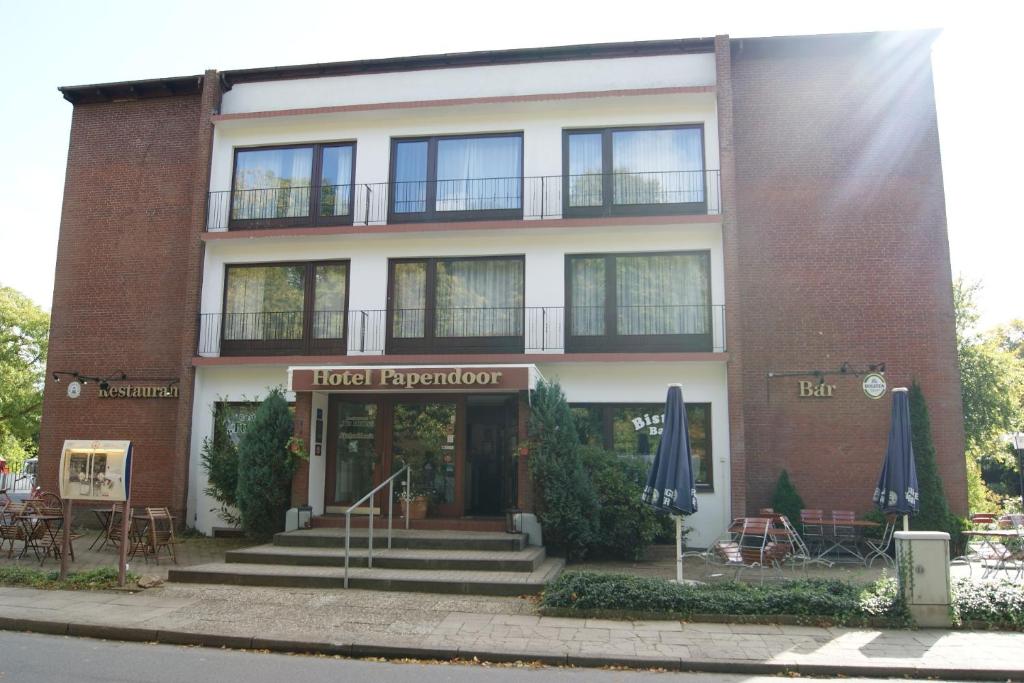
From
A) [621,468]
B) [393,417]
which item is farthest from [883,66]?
[393,417]

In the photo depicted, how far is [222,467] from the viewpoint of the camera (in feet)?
51.1

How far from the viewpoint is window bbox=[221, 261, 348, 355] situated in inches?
656

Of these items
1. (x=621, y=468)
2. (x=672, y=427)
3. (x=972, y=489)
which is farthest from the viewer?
(x=972, y=489)

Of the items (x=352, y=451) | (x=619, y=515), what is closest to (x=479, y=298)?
(x=352, y=451)

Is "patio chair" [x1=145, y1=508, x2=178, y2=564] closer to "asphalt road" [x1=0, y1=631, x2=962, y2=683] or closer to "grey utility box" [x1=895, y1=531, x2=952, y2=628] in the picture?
"asphalt road" [x1=0, y1=631, x2=962, y2=683]

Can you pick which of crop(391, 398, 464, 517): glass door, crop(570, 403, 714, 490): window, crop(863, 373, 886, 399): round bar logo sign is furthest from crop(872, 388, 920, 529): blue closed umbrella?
crop(391, 398, 464, 517): glass door

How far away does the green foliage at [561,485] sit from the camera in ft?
42.4

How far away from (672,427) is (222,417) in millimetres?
10251

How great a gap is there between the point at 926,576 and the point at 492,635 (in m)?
4.81

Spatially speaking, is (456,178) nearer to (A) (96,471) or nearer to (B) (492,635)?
(A) (96,471)

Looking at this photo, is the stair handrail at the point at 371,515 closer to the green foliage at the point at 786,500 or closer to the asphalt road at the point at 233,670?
the asphalt road at the point at 233,670

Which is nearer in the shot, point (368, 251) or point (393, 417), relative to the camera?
point (393, 417)

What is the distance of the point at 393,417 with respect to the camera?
15516mm

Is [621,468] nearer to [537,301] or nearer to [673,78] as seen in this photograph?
[537,301]
